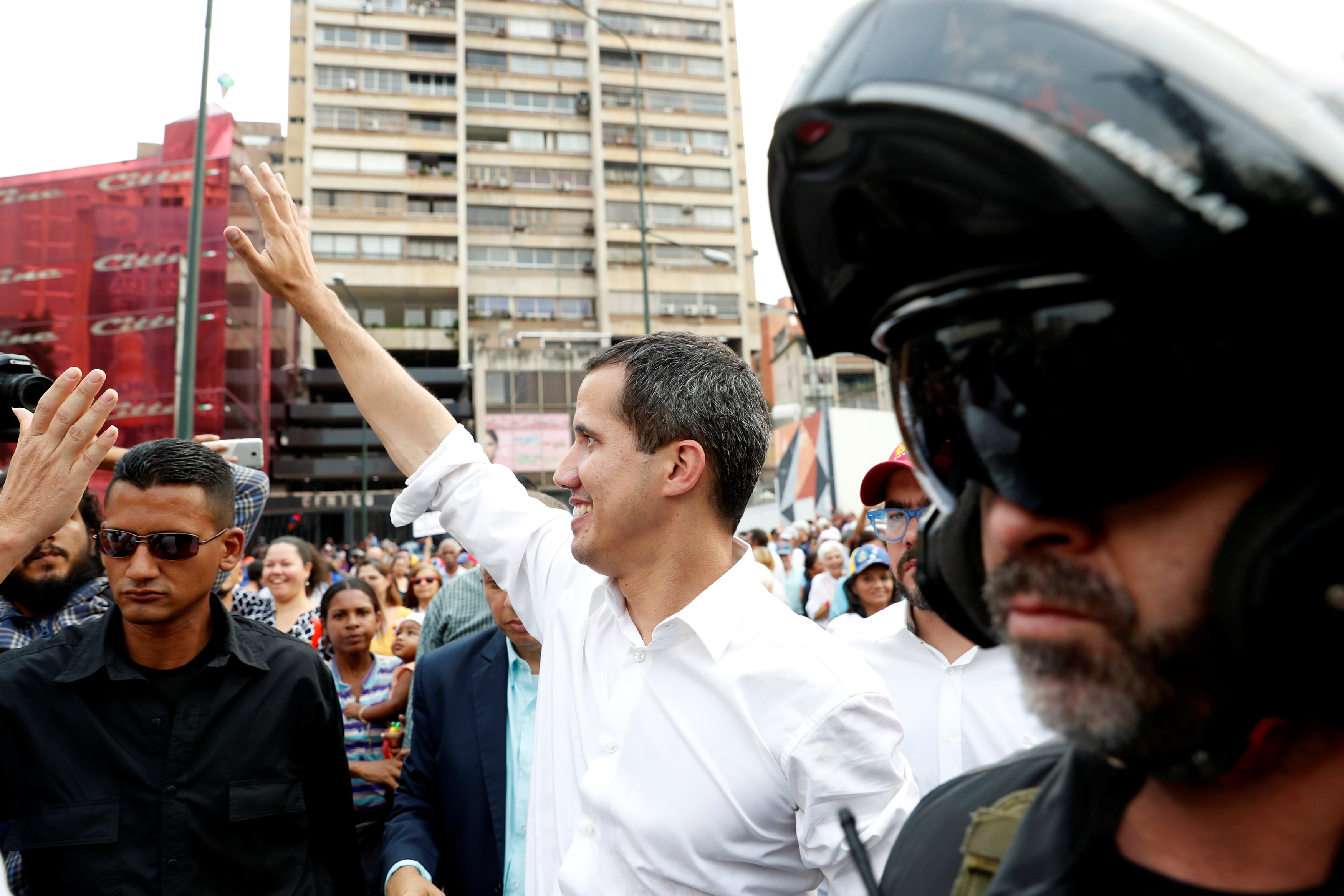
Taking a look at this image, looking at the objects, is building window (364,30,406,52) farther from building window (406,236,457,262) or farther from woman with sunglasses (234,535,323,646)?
woman with sunglasses (234,535,323,646)

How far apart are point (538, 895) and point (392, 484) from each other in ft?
168

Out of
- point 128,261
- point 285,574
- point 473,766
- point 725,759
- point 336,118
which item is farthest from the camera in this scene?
point 336,118

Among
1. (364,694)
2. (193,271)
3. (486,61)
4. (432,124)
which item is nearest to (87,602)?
(364,694)

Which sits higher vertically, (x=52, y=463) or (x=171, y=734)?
(x=52, y=463)

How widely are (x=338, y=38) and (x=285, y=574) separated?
5088cm

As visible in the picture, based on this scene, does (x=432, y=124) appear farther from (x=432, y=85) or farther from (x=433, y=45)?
(x=433, y=45)

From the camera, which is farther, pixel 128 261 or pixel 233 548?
pixel 128 261

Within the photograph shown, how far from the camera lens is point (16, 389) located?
2227 millimetres

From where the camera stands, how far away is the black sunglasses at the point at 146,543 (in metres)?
2.58

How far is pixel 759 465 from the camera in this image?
217 cm

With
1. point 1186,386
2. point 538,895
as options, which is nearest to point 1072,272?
point 1186,386

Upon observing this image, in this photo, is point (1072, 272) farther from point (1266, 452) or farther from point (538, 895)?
point (538, 895)

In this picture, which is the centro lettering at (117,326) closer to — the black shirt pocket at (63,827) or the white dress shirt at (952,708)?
the black shirt pocket at (63,827)

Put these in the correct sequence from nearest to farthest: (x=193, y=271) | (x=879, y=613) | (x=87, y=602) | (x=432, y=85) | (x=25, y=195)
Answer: (x=879, y=613) → (x=87, y=602) → (x=193, y=271) → (x=25, y=195) → (x=432, y=85)
